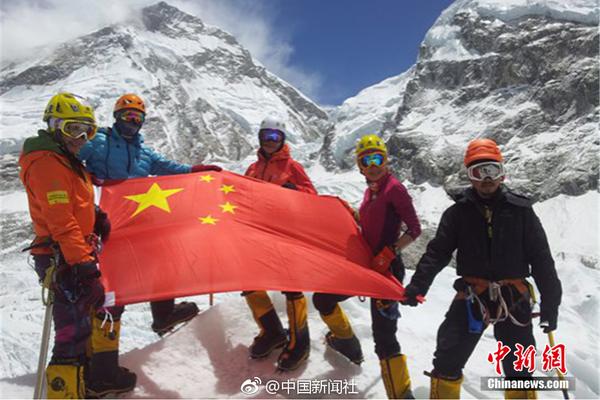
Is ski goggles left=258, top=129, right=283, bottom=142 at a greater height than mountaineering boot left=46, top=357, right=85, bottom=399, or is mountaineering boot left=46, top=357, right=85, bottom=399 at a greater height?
ski goggles left=258, top=129, right=283, bottom=142

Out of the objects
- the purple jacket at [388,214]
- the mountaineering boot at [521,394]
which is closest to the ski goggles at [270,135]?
the purple jacket at [388,214]

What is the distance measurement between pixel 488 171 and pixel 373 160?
4.25 feet

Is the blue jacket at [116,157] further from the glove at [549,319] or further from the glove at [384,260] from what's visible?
the glove at [549,319]

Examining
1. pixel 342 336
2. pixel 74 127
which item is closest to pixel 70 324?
pixel 74 127

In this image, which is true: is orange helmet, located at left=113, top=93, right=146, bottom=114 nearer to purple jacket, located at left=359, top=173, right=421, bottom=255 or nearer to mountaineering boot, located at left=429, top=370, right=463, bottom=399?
purple jacket, located at left=359, top=173, right=421, bottom=255

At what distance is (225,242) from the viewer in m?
4.55

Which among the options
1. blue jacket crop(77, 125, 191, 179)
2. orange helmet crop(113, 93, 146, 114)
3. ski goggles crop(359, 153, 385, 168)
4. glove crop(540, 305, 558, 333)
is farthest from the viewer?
orange helmet crop(113, 93, 146, 114)

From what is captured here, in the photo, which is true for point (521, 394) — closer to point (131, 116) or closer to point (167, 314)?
point (167, 314)

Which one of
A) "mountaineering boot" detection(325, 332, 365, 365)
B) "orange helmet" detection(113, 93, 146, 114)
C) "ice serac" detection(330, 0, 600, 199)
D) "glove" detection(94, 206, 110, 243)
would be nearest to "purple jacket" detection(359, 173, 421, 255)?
"mountaineering boot" detection(325, 332, 365, 365)

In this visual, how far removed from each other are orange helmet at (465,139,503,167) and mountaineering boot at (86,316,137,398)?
12.8 feet

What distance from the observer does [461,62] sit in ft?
371

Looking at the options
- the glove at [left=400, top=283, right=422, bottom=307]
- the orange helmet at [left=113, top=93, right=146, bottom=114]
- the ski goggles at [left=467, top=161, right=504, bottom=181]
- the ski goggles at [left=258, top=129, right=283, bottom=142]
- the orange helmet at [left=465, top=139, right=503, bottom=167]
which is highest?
the orange helmet at [left=113, top=93, right=146, bottom=114]

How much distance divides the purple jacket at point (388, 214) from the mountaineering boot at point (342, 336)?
0.87 m

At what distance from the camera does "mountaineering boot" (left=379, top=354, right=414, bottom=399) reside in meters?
4.47
